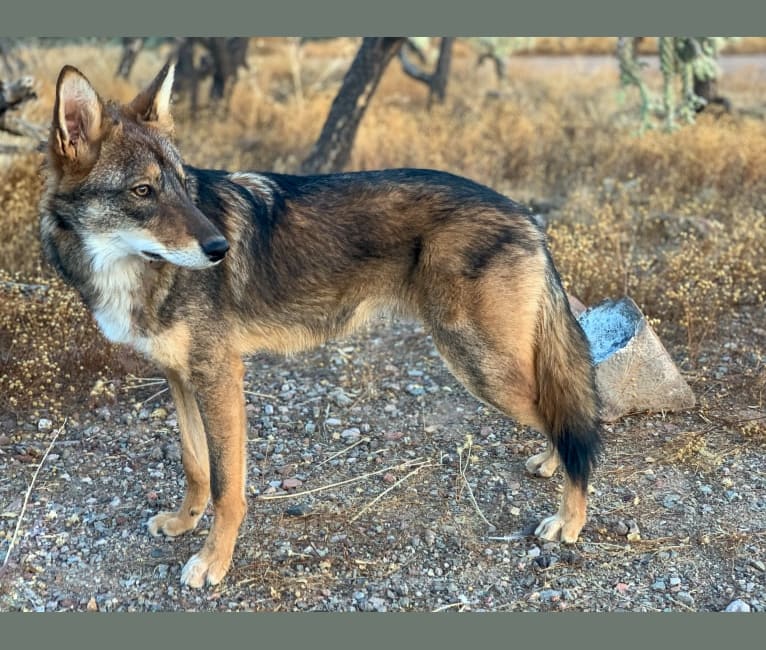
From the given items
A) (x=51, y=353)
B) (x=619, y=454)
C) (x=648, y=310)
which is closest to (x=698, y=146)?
(x=648, y=310)

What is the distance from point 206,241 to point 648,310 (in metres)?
4.49

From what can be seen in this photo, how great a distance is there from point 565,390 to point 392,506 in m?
1.24

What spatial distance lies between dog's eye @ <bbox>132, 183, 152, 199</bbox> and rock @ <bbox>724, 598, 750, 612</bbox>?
3.36m

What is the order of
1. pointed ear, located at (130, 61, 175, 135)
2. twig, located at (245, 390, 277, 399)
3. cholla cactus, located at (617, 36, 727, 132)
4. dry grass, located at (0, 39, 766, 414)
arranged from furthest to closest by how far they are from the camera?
1. cholla cactus, located at (617, 36, 727, 132)
2. dry grass, located at (0, 39, 766, 414)
3. twig, located at (245, 390, 277, 399)
4. pointed ear, located at (130, 61, 175, 135)

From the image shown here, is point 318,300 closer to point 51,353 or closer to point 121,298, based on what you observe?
point 121,298

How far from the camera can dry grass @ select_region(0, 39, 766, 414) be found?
6188 millimetres

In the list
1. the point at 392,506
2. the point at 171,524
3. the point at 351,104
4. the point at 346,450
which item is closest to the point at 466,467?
the point at 392,506

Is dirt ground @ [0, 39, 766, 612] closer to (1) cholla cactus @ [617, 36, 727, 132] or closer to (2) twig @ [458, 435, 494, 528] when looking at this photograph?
(2) twig @ [458, 435, 494, 528]

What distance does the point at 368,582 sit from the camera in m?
4.20

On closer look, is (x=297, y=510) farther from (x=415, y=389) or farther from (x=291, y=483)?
(x=415, y=389)

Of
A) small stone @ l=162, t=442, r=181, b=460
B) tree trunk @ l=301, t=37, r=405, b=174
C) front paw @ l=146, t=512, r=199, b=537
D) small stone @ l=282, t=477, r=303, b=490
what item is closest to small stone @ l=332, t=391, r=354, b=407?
small stone @ l=282, t=477, r=303, b=490

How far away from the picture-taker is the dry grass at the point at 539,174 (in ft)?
20.3

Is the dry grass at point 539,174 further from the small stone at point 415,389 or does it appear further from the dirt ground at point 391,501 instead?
the small stone at point 415,389

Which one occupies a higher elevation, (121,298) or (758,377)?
(121,298)
